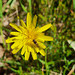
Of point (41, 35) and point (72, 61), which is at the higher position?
point (41, 35)

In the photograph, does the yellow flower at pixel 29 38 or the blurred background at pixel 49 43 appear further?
the blurred background at pixel 49 43

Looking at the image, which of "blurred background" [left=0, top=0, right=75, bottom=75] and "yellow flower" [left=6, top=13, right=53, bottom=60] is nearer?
"yellow flower" [left=6, top=13, right=53, bottom=60]

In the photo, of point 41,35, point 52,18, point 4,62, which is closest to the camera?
point 41,35

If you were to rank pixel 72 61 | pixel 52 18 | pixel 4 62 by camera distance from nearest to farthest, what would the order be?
pixel 72 61
pixel 4 62
pixel 52 18

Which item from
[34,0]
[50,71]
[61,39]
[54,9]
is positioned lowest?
[50,71]

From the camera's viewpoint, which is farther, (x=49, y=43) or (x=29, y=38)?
(x=49, y=43)

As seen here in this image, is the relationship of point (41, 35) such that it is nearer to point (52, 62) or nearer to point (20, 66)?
point (52, 62)

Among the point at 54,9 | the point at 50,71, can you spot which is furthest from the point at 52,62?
the point at 54,9

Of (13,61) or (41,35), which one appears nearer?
(41,35)
